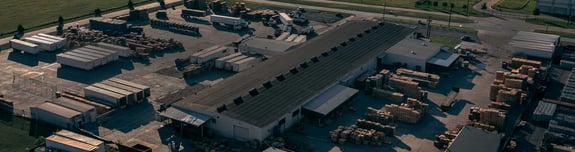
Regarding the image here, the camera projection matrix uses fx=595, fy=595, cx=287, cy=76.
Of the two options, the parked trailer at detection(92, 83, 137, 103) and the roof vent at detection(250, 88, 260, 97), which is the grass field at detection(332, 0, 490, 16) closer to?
the roof vent at detection(250, 88, 260, 97)

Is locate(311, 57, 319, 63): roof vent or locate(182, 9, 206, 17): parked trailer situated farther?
locate(182, 9, 206, 17): parked trailer

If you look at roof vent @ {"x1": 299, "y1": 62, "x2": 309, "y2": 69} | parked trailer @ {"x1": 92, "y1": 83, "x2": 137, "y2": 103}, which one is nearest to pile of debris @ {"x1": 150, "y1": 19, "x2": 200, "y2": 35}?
parked trailer @ {"x1": 92, "y1": 83, "x2": 137, "y2": 103}

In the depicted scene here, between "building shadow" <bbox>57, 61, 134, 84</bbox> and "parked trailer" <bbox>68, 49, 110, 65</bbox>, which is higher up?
"parked trailer" <bbox>68, 49, 110, 65</bbox>

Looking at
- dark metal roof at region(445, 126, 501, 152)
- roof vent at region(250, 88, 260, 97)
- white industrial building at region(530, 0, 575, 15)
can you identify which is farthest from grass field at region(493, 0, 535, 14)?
roof vent at region(250, 88, 260, 97)

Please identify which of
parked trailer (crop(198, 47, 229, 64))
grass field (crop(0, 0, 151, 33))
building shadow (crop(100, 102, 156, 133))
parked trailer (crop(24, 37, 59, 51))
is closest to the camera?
building shadow (crop(100, 102, 156, 133))

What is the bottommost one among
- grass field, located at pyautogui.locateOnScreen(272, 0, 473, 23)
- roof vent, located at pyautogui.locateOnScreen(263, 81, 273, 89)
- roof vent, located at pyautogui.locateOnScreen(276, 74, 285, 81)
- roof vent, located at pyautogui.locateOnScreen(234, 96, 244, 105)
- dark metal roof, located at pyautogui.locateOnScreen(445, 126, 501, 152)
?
dark metal roof, located at pyautogui.locateOnScreen(445, 126, 501, 152)

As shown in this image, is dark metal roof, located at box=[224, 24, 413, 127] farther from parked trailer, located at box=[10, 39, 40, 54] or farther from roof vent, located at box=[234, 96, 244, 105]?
parked trailer, located at box=[10, 39, 40, 54]

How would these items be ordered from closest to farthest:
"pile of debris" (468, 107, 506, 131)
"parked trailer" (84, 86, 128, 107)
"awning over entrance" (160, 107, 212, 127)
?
"awning over entrance" (160, 107, 212, 127)
"pile of debris" (468, 107, 506, 131)
"parked trailer" (84, 86, 128, 107)

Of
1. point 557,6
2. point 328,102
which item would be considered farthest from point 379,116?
point 557,6

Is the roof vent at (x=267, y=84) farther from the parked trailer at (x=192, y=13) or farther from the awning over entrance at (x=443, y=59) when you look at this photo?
the parked trailer at (x=192, y=13)
